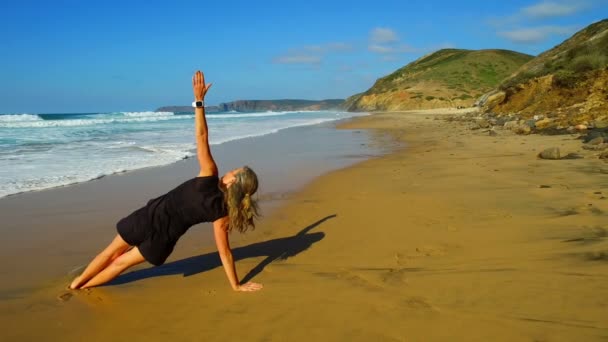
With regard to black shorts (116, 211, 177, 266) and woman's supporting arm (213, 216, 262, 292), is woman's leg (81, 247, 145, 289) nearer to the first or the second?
black shorts (116, 211, 177, 266)

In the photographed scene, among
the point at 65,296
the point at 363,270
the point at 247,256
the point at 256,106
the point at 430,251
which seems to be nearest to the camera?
the point at 65,296

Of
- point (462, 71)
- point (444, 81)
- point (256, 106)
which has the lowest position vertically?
point (256, 106)

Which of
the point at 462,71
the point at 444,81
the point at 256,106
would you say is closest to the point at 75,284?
the point at 444,81

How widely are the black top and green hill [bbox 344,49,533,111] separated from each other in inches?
2113

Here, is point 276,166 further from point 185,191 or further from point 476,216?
point 185,191

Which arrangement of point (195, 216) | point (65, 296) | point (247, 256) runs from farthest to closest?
point (247, 256) → point (195, 216) → point (65, 296)

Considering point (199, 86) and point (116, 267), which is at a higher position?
point (199, 86)

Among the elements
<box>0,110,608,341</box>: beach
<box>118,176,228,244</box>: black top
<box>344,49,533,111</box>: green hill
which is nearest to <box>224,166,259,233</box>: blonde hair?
<box>118,176,228,244</box>: black top

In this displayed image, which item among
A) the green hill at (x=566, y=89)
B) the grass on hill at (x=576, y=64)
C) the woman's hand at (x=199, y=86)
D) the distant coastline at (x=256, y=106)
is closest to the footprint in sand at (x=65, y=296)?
the woman's hand at (x=199, y=86)

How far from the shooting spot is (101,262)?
3645mm

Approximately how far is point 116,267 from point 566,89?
1955 cm

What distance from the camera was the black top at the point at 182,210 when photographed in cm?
353

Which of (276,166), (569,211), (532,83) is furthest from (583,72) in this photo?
(569,211)

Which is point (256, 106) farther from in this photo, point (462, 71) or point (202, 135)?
point (202, 135)
